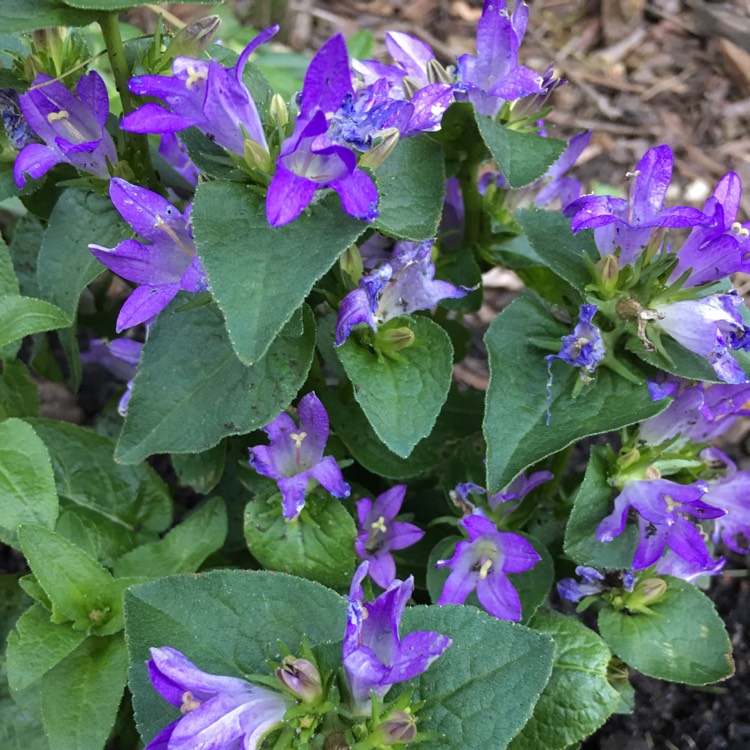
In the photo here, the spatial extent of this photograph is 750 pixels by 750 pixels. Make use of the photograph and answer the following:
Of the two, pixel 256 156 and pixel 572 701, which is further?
pixel 572 701

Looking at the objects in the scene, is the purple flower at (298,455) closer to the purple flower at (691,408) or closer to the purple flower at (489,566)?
the purple flower at (489,566)

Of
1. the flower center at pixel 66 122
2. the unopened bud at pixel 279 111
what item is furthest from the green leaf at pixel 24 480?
the unopened bud at pixel 279 111

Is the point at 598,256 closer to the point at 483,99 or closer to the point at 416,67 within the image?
the point at 483,99

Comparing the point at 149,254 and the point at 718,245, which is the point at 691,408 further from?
the point at 149,254

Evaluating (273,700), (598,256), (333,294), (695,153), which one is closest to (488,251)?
(598,256)

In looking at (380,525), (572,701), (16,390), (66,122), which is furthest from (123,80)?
(572,701)

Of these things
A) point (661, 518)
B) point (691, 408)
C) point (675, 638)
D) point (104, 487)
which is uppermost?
point (691, 408)

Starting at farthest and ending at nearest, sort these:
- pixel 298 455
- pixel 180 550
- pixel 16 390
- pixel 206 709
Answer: pixel 16 390
pixel 180 550
pixel 298 455
pixel 206 709
